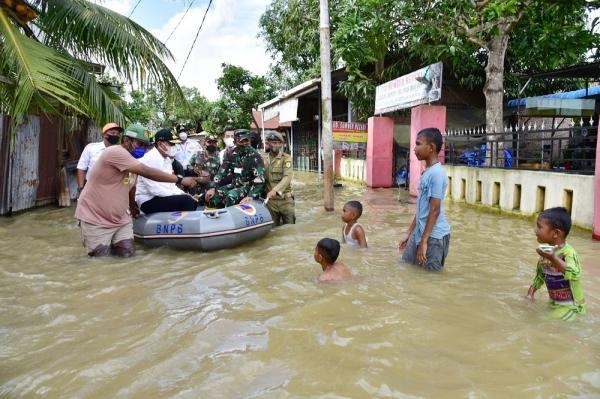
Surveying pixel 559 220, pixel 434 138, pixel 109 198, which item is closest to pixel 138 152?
pixel 109 198

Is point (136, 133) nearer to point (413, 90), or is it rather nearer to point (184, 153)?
point (184, 153)

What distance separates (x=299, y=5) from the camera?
1789cm

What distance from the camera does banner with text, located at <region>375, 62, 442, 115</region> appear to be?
31.9 ft

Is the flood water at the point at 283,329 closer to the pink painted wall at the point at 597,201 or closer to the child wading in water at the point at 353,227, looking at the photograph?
the child wading in water at the point at 353,227

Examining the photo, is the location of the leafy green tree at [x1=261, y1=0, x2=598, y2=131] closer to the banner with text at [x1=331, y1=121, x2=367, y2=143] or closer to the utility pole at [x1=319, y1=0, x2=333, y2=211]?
the banner with text at [x1=331, y1=121, x2=367, y2=143]

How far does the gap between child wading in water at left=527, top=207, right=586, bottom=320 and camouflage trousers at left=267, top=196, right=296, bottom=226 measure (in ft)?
14.5

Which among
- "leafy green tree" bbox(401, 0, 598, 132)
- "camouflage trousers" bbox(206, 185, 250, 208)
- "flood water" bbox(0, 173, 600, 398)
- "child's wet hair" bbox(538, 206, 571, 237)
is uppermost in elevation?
"leafy green tree" bbox(401, 0, 598, 132)

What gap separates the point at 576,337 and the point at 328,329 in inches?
63.2

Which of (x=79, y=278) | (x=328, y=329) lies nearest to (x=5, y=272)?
(x=79, y=278)

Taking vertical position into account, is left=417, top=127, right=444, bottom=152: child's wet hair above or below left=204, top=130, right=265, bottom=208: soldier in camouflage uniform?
above

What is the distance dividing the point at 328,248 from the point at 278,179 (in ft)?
9.91

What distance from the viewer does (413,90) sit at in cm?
1066

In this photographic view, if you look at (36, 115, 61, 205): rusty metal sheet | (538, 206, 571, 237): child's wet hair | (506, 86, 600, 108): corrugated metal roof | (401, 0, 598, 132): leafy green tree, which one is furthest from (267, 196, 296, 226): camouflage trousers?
(506, 86, 600, 108): corrugated metal roof

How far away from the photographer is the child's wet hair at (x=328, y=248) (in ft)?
13.9
